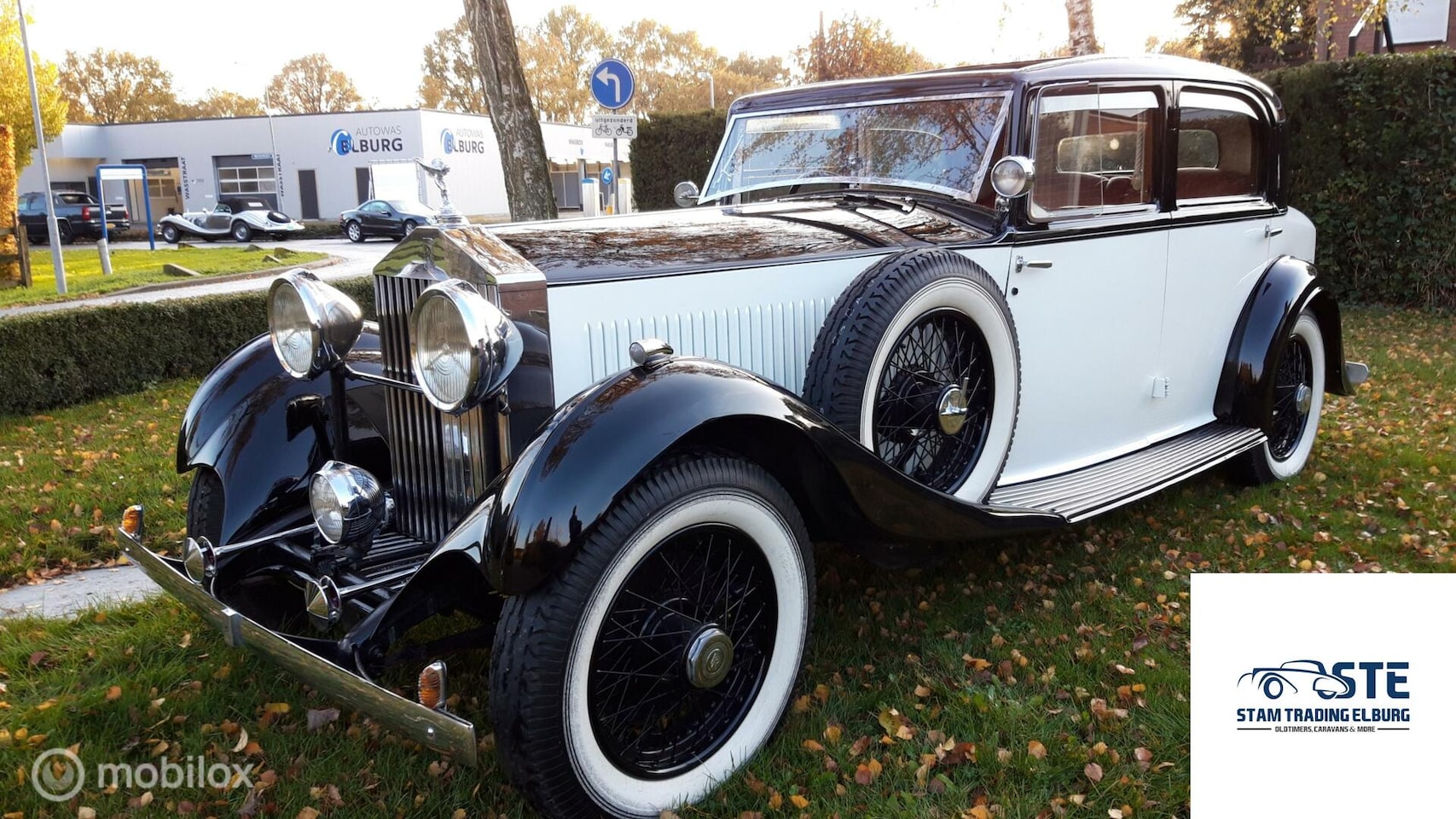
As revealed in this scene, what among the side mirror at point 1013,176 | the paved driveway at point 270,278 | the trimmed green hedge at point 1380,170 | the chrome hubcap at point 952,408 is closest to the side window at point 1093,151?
the side mirror at point 1013,176

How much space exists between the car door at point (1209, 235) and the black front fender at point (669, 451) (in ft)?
6.21

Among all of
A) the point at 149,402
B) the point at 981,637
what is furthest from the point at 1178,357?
the point at 149,402

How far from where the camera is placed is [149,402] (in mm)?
7164

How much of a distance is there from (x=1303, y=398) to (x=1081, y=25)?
7.21m

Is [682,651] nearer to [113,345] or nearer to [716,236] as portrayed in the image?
[716,236]

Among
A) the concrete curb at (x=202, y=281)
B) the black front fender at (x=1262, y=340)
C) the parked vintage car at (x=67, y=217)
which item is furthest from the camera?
the parked vintage car at (x=67, y=217)

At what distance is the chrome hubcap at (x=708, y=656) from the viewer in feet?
7.61

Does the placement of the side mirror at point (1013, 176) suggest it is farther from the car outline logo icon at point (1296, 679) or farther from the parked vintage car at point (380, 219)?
the parked vintage car at point (380, 219)

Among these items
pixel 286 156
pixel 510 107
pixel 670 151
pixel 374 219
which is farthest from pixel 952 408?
pixel 286 156

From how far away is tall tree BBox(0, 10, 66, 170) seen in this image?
76.1ft

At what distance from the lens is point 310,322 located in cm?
281

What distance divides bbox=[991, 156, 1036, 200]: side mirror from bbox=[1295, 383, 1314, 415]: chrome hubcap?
2301 mm

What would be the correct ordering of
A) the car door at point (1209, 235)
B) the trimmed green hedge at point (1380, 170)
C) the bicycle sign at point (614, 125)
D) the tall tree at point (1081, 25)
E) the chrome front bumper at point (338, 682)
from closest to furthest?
the chrome front bumper at point (338, 682) → the car door at point (1209, 235) → the bicycle sign at point (614, 125) → the trimmed green hedge at point (1380, 170) → the tall tree at point (1081, 25)

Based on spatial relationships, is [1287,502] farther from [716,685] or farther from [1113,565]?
[716,685]
